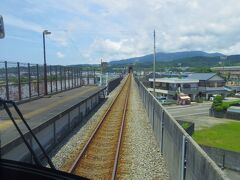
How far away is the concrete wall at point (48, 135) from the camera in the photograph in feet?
32.2

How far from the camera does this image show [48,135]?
1391 cm

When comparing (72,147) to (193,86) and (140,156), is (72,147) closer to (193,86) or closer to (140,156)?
(140,156)

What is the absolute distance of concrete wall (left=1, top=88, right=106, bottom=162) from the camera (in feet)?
32.2

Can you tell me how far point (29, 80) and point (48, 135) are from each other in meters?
9.42

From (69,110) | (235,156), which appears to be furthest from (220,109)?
(69,110)

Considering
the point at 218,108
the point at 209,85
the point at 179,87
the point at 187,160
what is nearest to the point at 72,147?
the point at 187,160

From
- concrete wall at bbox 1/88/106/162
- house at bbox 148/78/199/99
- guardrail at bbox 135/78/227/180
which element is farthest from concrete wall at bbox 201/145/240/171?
house at bbox 148/78/199/99

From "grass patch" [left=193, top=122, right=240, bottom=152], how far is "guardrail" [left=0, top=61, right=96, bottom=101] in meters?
15.7

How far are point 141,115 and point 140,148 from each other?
34.3 ft

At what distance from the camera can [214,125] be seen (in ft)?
156

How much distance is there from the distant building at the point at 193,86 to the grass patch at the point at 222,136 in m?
43.0

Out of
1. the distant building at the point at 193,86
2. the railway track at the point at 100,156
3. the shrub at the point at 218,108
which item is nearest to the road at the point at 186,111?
the shrub at the point at 218,108

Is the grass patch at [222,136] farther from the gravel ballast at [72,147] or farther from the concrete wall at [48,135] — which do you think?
the gravel ballast at [72,147]

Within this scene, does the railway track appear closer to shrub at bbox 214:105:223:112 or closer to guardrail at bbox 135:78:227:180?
guardrail at bbox 135:78:227:180
